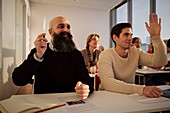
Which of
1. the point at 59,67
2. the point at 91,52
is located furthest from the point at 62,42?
the point at 91,52

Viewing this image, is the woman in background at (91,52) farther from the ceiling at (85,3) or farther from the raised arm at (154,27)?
the ceiling at (85,3)

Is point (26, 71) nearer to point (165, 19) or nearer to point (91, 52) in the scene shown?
point (91, 52)

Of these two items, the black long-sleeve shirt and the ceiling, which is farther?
the ceiling

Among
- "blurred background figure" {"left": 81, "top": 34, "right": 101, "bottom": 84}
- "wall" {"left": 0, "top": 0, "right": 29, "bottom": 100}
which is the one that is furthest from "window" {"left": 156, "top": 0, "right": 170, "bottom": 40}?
"wall" {"left": 0, "top": 0, "right": 29, "bottom": 100}

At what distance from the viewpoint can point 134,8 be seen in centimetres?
524

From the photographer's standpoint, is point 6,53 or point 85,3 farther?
point 85,3

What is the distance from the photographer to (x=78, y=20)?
6520mm

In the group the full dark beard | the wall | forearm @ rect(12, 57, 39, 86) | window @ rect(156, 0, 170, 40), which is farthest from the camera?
window @ rect(156, 0, 170, 40)

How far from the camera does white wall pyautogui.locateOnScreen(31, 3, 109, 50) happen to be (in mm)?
5855

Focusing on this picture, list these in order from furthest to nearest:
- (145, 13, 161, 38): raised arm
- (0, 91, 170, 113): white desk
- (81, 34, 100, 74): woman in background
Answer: (81, 34, 100, 74): woman in background
(145, 13, 161, 38): raised arm
(0, 91, 170, 113): white desk

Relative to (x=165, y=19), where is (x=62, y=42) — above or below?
below

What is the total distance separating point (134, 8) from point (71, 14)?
120 inches

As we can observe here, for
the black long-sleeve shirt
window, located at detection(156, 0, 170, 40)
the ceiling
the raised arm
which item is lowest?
the black long-sleeve shirt

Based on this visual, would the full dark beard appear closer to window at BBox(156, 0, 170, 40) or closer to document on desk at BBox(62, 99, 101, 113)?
document on desk at BBox(62, 99, 101, 113)
